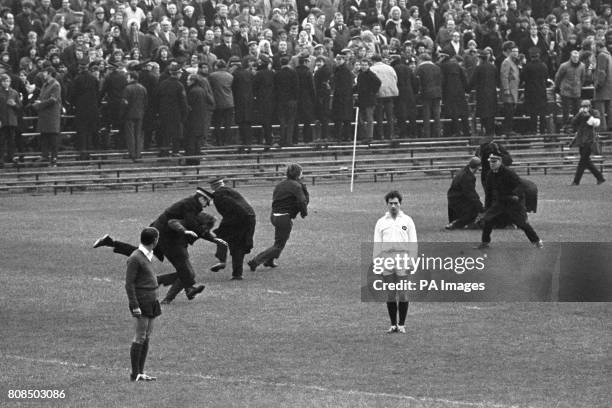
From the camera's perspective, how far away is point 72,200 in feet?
120

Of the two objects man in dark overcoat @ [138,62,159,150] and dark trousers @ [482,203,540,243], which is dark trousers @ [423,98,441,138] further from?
dark trousers @ [482,203,540,243]

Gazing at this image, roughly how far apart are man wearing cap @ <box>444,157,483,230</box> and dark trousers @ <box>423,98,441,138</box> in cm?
1088

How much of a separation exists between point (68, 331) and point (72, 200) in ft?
48.1

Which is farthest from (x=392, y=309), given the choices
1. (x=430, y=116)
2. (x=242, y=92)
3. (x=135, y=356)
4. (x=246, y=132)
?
Result: (x=430, y=116)

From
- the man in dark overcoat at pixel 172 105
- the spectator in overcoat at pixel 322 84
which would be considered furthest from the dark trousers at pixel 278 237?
the spectator in overcoat at pixel 322 84

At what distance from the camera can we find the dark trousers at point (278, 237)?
26812 millimetres

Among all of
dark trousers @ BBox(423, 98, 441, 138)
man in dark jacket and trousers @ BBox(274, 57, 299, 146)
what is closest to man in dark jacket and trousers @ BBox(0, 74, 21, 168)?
man in dark jacket and trousers @ BBox(274, 57, 299, 146)

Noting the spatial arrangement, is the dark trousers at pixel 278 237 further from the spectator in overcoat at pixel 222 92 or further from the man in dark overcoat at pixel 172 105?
the spectator in overcoat at pixel 222 92

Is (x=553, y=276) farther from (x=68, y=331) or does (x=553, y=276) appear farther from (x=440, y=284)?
(x=68, y=331)

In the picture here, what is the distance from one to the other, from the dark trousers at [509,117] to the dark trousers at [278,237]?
1728 cm

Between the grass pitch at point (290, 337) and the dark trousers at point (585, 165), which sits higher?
the dark trousers at point (585, 165)

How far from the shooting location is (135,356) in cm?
1820

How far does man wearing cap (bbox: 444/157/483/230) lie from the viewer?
31.1m

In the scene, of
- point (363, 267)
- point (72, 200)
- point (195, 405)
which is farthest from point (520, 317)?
point (72, 200)
